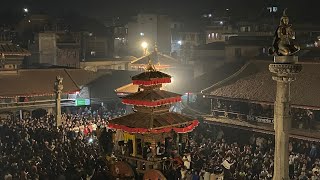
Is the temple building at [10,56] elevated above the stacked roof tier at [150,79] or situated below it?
above

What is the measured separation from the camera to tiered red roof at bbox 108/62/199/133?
20.0m

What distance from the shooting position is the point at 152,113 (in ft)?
67.7

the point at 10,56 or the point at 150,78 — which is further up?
the point at 10,56

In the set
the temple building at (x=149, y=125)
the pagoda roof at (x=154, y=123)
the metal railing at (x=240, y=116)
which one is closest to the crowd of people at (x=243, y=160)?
the metal railing at (x=240, y=116)

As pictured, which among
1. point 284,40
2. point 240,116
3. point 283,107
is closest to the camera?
point 283,107

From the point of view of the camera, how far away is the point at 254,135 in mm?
30656

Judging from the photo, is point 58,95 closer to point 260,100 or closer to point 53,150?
point 53,150

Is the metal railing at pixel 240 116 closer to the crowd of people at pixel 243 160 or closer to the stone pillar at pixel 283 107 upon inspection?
the crowd of people at pixel 243 160

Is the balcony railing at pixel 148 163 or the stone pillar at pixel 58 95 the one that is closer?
the balcony railing at pixel 148 163

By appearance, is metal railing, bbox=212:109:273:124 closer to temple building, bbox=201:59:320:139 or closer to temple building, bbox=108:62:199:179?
temple building, bbox=201:59:320:139

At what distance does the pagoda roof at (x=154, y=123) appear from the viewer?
1977 centimetres

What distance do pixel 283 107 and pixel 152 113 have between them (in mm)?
5600

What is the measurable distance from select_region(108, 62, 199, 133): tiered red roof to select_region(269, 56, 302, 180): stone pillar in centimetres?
454

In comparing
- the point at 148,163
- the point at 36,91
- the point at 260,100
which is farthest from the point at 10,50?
the point at 148,163
